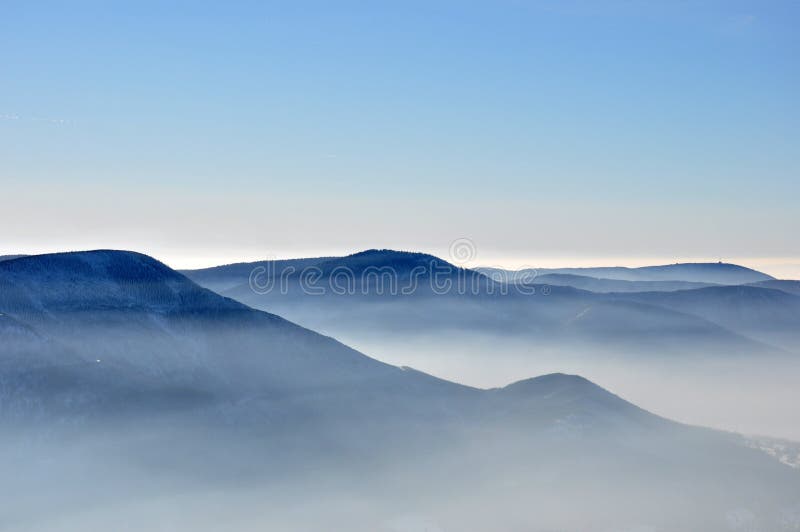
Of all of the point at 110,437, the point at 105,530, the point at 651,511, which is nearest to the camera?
the point at 105,530

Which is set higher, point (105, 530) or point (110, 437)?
point (110, 437)

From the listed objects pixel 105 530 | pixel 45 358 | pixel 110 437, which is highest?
pixel 45 358

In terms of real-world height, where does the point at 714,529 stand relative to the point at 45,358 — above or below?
below

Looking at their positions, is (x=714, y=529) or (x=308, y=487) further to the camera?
(x=308, y=487)

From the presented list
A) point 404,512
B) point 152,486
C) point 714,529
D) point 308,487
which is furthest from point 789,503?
point 152,486

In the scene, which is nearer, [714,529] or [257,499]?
[714,529]

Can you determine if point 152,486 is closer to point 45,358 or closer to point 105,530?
point 105,530

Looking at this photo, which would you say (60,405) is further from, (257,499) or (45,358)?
(257,499)

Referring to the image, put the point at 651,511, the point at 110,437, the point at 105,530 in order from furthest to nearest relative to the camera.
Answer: the point at 110,437 < the point at 651,511 < the point at 105,530

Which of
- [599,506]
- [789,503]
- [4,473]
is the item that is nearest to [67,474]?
[4,473]
